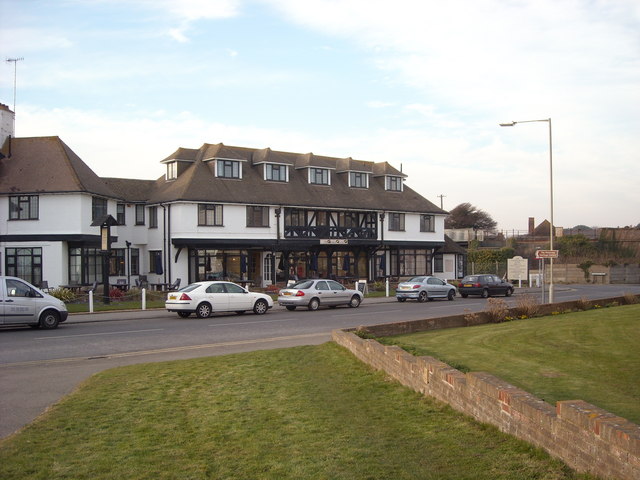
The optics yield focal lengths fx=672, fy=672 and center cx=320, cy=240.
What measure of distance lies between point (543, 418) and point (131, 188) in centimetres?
4454

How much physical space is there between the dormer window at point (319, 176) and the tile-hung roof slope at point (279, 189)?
35 centimetres

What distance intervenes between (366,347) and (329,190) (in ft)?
130

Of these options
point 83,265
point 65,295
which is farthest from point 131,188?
point 65,295

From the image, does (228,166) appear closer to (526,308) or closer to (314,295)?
(314,295)

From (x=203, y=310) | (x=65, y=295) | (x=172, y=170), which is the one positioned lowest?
(x=203, y=310)

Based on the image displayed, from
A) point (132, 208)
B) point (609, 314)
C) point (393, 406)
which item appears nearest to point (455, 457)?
point (393, 406)

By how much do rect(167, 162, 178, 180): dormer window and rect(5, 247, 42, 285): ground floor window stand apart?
11986 millimetres

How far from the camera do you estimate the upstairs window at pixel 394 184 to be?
184 ft

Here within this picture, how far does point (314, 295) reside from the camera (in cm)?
3034

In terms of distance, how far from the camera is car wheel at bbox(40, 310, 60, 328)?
21.7 meters

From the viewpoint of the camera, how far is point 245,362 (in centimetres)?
1307

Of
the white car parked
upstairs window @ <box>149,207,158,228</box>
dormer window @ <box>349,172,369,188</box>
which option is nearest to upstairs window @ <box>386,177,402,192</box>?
dormer window @ <box>349,172,369,188</box>

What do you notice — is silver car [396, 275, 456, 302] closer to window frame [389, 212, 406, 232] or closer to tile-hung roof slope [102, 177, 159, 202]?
window frame [389, 212, 406, 232]

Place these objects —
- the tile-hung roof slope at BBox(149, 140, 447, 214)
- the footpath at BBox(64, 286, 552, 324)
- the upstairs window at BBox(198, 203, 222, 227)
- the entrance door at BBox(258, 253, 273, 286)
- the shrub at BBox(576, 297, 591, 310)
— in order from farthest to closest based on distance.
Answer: the entrance door at BBox(258, 253, 273, 286) < the tile-hung roof slope at BBox(149, 140, 447, 214) < the upstairs window at BBox(198, 203, 222, 227) < the footpath at BBox(64, 286, 552, 324) < the shrub at BBox(576, 297, 591, 310)
